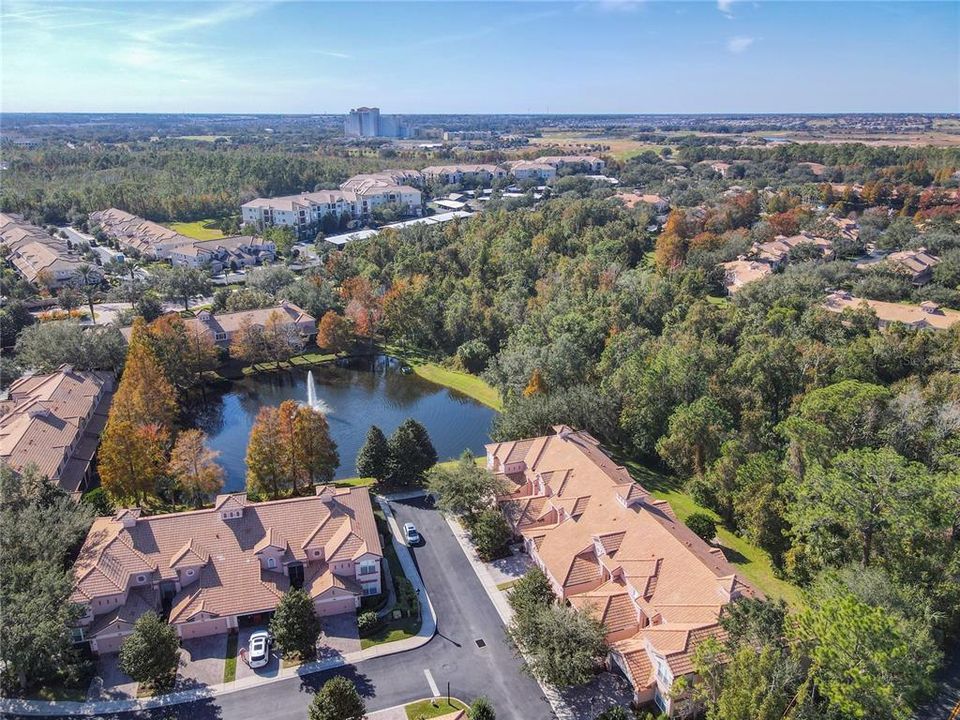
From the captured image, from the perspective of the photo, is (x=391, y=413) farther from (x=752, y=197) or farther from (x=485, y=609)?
(x=752, y=197)

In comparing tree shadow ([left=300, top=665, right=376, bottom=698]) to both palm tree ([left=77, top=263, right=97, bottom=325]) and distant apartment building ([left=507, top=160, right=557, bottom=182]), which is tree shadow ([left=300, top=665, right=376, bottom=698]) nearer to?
palm tree ([left=77, top=263, right=97, bottom=325])

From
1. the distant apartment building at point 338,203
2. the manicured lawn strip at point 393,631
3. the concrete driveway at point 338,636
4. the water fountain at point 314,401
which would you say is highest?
the distant apartment building at point 338,203

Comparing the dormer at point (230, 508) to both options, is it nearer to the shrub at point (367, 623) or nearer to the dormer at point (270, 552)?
the dormer at point (270, 552)

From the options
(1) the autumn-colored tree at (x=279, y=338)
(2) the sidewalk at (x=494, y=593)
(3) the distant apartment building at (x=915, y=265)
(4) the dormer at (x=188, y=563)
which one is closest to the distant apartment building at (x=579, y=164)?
(3) the distant apartment building at (x=915, y=265)

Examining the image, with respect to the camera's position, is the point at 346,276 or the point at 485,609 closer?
the point at 485,609

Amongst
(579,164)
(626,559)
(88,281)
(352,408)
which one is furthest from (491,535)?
(579,164)

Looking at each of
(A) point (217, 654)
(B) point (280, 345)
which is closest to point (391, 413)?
(B) point (280, 345)

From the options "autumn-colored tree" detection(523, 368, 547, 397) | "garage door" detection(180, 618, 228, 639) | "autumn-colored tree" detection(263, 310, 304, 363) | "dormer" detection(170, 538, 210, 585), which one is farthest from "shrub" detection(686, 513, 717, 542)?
"autumn-colored tree" detection(263, 310, 304, 363)
